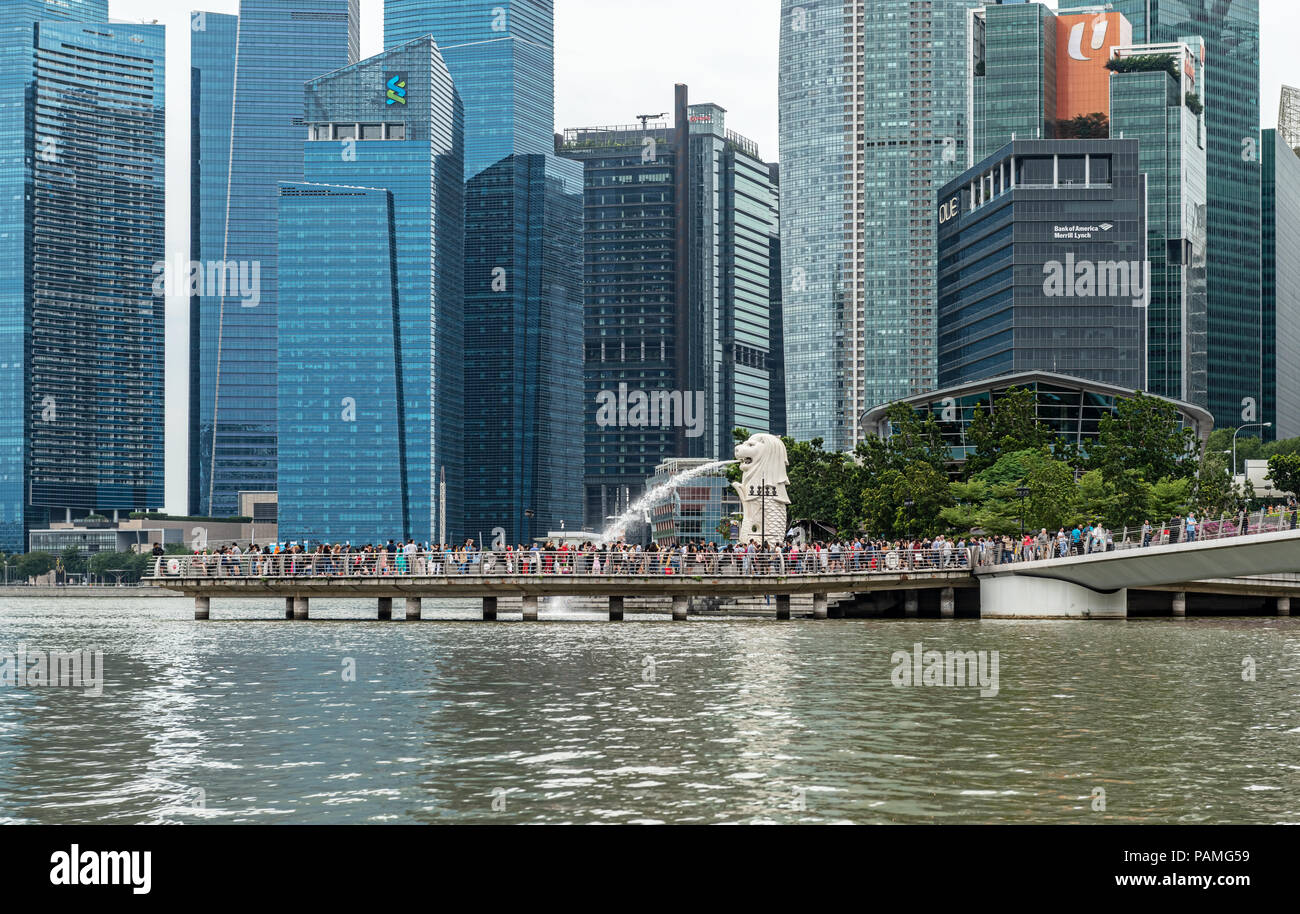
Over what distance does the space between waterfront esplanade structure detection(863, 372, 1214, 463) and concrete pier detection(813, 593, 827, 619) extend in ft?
126

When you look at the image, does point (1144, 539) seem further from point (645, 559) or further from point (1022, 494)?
point (1022, 494)

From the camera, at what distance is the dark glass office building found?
186 metres

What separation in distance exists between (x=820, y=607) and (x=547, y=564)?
15257 mm


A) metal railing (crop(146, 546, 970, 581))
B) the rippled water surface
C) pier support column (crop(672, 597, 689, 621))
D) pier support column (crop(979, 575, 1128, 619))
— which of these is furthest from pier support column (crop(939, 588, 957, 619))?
the rippled water surface

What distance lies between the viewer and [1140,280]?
621ft

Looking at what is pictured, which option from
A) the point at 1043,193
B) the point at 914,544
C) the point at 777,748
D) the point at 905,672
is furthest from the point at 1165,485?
the point at 1043,193

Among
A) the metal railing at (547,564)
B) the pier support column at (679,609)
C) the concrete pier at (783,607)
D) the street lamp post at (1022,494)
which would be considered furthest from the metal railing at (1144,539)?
the pier support column at (679,609)

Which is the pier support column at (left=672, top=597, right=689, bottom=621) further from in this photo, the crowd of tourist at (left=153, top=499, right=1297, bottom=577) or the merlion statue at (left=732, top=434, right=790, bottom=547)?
the merlion statue at (left=732, top=434, right=790, bottom=547)

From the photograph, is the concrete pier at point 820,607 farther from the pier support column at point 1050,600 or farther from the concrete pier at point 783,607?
the pier support column at point 1050,600

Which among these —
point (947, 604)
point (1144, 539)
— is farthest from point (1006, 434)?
point (1144, 539)

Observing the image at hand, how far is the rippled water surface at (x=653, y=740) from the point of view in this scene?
2019 centimetres

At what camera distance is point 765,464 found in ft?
280

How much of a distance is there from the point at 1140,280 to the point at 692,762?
177758 mm

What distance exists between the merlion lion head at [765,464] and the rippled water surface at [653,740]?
3631cm
